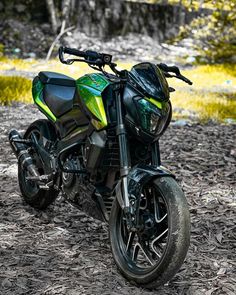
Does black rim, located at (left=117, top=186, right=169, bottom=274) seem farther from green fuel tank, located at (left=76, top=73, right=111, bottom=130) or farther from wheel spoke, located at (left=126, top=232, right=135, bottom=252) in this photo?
green fuel tank, located at (left=76, top=73, right=111, bottom=130)

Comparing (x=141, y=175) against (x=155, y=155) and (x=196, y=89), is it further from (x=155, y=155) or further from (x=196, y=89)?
(x=196, y=89)

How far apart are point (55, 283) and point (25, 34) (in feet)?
50.5

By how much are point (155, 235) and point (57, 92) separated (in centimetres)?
145

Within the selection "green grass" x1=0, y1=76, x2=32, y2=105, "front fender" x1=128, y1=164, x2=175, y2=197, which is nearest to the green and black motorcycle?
"front fender" x1=128, y1=164, x2=175, y2=197

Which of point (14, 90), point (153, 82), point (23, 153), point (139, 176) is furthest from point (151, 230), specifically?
point (14, 90)

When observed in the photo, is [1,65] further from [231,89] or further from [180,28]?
[180,28]

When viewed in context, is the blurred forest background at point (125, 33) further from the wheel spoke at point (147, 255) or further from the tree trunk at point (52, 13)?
the wheel spoke at point (147, 255)

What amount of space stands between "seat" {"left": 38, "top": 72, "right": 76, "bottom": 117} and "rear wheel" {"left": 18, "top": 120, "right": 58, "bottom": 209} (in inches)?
10.2

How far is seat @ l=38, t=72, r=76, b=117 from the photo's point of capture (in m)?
3.83

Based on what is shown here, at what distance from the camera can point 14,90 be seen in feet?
30.2

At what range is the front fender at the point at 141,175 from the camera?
2998 mm

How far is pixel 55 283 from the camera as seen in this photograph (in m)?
3.06

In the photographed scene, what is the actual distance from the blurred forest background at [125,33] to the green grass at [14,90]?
11.4 feet

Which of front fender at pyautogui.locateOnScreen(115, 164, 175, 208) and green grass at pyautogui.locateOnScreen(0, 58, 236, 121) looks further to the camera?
green grass at pyautogui.locateOnScreen(0, 58, 236, 121)
